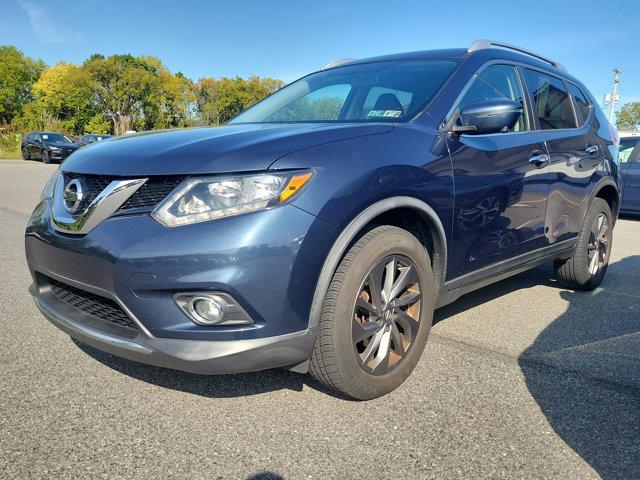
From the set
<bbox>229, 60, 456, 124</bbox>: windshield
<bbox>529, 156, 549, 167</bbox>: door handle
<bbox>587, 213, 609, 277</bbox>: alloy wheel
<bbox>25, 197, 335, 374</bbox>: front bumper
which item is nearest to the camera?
<bbox>25, 197, 335, 374</bbox>: front bumper

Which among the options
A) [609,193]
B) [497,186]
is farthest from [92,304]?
→ [609,193]

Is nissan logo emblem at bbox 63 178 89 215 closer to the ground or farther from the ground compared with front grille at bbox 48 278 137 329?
farther from the ground

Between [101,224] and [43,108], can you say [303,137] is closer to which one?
[101,224]

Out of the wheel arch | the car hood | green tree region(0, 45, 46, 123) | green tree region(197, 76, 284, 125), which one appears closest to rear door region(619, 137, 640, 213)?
the wheel arch

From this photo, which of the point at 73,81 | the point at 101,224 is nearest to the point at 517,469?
the point at 101,224

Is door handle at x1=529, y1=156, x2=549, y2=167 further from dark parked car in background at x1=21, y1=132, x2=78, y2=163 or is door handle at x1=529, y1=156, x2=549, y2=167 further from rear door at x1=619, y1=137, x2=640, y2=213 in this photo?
dark parked car in background at x1=21, y1=132, x2=78, y2=163

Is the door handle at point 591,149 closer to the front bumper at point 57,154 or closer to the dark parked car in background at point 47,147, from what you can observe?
the dark parked car in background at point 47,147

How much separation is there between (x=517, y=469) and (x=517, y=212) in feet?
5.58

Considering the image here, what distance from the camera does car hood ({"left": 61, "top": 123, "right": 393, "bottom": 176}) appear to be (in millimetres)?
2043

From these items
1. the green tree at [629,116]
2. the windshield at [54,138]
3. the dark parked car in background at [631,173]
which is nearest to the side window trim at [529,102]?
the dark parked car in background at [631,173]

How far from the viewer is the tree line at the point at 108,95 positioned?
5797cm

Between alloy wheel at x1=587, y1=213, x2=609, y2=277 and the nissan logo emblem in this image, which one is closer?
the nissan logo emblem

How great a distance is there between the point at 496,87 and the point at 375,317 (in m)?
1.80

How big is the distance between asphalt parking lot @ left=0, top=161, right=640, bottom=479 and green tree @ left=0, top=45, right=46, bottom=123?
75.8 m
